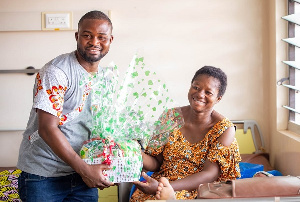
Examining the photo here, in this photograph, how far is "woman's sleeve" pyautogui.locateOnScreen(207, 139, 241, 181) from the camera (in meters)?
1.91

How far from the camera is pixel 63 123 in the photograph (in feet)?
5.35

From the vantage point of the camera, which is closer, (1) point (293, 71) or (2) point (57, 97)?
(2) point (57, 97)

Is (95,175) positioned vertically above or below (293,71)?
below

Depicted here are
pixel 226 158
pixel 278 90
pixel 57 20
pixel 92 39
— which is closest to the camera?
pixel 92 39

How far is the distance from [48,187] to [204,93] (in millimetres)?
881

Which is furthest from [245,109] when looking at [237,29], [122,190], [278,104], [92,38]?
[92,38]

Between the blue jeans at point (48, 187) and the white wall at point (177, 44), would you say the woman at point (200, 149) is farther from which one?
the white wall at point (177, 44)

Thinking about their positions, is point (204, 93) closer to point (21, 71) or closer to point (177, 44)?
point (177, 44)

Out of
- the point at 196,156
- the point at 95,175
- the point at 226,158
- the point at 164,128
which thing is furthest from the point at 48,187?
the point at 226,158

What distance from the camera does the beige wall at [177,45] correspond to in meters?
3.65

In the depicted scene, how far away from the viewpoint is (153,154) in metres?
2.06

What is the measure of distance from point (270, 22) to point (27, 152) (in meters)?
2.62

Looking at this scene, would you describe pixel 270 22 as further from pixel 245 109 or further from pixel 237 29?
pixel 245 109

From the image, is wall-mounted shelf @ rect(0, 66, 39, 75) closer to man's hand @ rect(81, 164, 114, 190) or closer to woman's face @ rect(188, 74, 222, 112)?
woman's face @ rect(188, 74, 222, 112)
